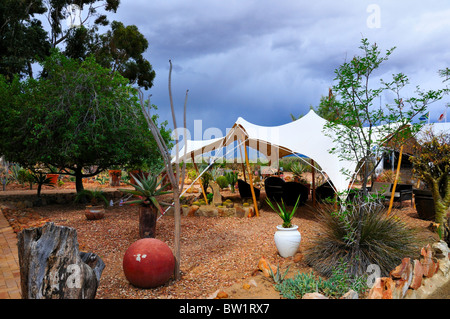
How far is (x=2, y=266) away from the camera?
4418 mm

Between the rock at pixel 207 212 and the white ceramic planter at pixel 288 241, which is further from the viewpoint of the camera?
the rock at pixel 207 212

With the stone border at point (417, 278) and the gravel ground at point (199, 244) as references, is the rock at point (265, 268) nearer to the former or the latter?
the gravel ground at point (199, 244)

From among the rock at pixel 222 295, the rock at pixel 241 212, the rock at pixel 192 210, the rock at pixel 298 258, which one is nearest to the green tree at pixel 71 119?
the rock at pixel 192 210

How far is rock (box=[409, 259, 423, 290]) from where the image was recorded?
11.4ft

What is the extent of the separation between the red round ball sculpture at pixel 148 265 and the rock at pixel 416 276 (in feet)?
8.61

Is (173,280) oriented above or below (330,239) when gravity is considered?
below

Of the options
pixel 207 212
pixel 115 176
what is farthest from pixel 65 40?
pixel 207 212

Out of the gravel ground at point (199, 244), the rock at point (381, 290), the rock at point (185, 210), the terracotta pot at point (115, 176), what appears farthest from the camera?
the terracotta pot at point (115, 176)

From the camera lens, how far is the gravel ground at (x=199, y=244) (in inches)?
150

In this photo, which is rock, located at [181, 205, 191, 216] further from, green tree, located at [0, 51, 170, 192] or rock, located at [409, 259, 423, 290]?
rock, located at [409, 259, 423, 290]

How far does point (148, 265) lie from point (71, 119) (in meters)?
5.69

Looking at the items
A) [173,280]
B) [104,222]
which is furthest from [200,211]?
[173,280]
